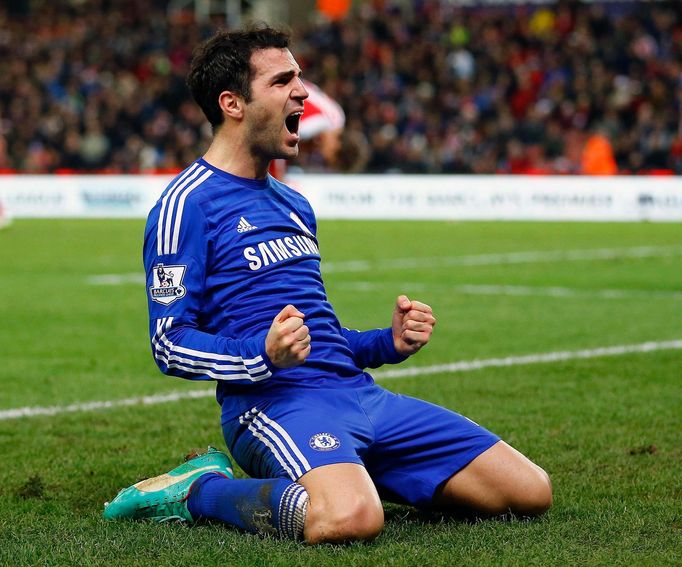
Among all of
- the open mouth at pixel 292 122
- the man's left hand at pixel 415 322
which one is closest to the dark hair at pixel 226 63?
the open mouth at pixel 292 122

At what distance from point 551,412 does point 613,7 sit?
26316 millimetres

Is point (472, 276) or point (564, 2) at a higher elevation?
point (564, 2)

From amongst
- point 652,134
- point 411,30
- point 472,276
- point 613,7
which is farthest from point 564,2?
point 472,276

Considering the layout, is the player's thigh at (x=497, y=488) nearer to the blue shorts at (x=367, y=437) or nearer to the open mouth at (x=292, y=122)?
the blue shorts at (x=367, y=437)

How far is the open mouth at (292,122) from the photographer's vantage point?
14.8ft

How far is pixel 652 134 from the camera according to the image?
82.8ft

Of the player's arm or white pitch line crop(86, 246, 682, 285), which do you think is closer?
the player's arm

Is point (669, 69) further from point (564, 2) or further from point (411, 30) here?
point (411, 30)

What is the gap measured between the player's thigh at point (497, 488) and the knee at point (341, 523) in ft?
1.61

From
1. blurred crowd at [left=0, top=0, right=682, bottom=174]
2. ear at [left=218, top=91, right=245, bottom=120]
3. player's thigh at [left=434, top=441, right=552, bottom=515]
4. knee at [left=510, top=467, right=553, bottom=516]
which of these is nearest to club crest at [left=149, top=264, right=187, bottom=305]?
ear at [left=218, top=91, right=245, bottom=120]

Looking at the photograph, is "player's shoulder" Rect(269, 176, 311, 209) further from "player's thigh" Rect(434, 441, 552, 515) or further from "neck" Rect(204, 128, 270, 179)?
"player's thigh" Rect(434, 441, 552, 515)

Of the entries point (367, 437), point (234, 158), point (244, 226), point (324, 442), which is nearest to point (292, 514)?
point (324, 442)

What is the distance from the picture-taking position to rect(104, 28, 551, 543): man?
13.8ft

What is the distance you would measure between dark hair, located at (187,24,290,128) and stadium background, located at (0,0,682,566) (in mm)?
744
